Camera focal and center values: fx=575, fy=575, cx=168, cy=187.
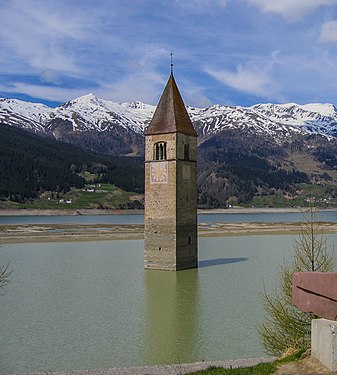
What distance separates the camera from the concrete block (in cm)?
812

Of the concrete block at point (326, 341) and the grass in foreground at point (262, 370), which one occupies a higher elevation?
the concrete block at point (326, 341)

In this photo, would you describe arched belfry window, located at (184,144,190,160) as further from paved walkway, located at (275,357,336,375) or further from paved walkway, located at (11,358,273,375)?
paved walkway, located at (275,357,336,375)

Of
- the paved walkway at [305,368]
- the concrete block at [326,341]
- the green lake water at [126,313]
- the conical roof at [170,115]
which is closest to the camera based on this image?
the concrete block at [326,341]

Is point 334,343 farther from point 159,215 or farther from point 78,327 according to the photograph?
point 159,215

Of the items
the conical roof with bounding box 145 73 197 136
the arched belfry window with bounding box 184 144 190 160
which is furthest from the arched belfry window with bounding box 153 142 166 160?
the arched belfry window with bounding box 184 144 190 160

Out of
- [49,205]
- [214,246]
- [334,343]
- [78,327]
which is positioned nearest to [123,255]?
[214,246]

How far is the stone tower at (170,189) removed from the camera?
40500mm

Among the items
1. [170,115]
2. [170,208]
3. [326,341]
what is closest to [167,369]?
[326,341]

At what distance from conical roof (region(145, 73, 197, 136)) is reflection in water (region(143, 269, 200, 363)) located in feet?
33.2

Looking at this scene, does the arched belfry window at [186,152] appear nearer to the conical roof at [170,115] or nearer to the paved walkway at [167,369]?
the conical roof at [170,115]

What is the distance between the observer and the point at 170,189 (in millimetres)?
40688

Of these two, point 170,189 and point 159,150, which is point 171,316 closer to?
point 170,189

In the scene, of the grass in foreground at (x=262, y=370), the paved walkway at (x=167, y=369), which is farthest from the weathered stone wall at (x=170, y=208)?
the grass in foreground at (x=262, y=370)

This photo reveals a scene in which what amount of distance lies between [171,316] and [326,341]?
60.3 feet
